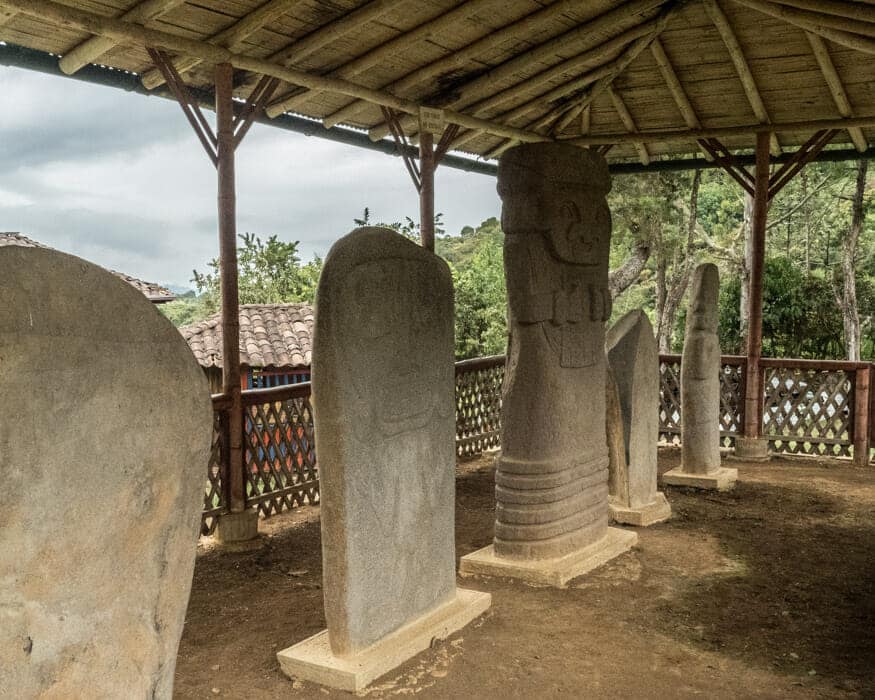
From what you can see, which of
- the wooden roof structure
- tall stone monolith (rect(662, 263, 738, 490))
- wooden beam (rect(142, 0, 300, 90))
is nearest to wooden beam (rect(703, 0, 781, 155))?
the wooden roof structure

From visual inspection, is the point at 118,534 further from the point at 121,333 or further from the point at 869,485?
the point at 869,485

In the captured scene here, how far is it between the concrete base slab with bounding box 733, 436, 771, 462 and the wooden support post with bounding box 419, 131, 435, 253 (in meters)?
3.94

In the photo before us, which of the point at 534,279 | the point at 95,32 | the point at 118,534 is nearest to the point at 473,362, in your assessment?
the point at 534,279

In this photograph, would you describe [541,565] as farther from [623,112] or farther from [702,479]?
[623,112]

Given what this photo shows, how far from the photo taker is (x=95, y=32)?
4.97 m

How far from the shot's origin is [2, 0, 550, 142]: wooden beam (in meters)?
4.75

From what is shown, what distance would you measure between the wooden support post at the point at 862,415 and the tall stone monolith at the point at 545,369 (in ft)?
16.0

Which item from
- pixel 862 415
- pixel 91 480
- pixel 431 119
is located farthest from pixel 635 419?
pixel 91 480

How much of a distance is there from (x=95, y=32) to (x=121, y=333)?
3477mm

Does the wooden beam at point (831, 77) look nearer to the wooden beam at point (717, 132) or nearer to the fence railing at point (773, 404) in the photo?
the wooden beam at point (717, 132)

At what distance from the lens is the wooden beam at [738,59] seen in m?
7.39

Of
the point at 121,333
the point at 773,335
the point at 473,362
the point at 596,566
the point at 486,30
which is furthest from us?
the point at 773,335

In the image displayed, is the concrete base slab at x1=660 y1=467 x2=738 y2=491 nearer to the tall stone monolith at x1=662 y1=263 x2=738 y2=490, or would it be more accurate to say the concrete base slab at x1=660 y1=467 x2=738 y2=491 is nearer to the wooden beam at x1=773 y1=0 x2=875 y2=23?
the tall stone monolith at x1=662 y1=263 x2=738 y2=490

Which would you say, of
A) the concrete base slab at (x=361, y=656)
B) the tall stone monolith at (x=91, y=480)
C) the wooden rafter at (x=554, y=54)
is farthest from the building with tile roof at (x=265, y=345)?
the tall stone monolith at (x=91, y=480)
